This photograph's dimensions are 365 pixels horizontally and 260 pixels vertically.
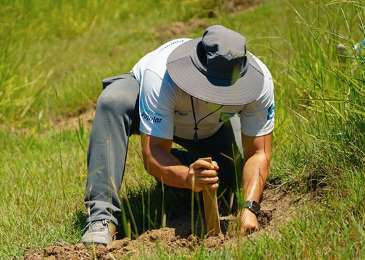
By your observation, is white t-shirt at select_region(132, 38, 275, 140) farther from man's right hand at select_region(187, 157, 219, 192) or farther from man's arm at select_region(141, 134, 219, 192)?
man's right hand at select_region(187, 157, 219, 192)

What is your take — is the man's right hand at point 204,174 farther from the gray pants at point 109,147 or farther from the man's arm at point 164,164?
the gray pants at point 109,147

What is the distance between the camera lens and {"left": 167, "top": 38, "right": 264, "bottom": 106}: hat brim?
3.76 meters

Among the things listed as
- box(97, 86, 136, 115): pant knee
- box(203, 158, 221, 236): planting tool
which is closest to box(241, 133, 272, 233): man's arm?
box(203, 158, 221, 236): planting tool

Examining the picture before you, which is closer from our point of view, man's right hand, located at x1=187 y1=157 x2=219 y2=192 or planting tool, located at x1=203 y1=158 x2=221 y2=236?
man's right hand, located at x1=187 y1=157 x2=219 y2=192

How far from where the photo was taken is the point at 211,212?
13.0ft

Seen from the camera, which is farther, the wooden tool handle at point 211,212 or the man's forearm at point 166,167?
the man's forearm at point 166,167

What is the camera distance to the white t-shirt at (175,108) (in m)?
4.00

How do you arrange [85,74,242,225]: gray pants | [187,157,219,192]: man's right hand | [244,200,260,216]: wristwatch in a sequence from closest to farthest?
[187,157,219,192]: man's right hand
[244,200,260,216]: wristwatch
[85,74,242,225]: gray pants

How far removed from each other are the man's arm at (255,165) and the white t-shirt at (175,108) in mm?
48

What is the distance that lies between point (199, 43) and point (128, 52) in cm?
504

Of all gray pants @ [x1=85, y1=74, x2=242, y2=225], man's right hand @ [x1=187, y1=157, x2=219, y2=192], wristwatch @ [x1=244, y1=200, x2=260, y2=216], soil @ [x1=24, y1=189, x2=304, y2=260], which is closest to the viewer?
man's right hand @ [x1=187, y1=157, x2=219, y2=192]

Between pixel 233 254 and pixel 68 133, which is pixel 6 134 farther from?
pixel 233 254

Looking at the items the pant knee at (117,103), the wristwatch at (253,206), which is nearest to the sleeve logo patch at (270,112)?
the wristwatch at (253,206)

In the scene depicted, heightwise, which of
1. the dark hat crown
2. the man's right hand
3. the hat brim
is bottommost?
the man's right hand
